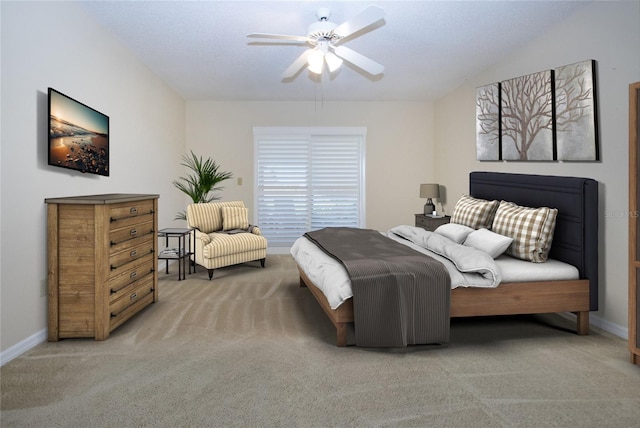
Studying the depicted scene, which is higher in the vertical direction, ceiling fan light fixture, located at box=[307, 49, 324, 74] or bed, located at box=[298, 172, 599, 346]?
ceiling fan light fixture, located at box=[307, 49, 324, 74]

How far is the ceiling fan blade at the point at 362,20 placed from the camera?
10.3 ft

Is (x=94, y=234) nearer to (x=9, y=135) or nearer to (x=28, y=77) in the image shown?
(x=9, y=135)

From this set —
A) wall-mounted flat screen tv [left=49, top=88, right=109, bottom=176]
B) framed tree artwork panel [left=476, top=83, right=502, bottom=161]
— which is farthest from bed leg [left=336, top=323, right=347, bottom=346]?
framed tree artwork panel [left=476, top=83, right=502, bottom=161]

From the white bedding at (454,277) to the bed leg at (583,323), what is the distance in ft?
0.91

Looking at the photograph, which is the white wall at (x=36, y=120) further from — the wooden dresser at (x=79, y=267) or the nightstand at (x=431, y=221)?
the nightstand at (x=431, y=221)

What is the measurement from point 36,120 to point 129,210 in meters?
0.91

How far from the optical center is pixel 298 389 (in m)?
2.50

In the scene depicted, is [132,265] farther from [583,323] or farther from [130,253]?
[583,323]

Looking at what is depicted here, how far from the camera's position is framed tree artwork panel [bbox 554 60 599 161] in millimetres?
3631

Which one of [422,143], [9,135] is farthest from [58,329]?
[422,143]

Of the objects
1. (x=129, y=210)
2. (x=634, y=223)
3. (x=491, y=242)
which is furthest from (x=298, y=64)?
(x=634, y=223)

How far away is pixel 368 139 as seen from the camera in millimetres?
7672

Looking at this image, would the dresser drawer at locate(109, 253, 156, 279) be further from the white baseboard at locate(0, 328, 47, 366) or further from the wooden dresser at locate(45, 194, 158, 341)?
the white baseboard at locate(0, 328, 47, 366)

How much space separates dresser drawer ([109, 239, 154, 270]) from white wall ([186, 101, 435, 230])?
3.56 m
